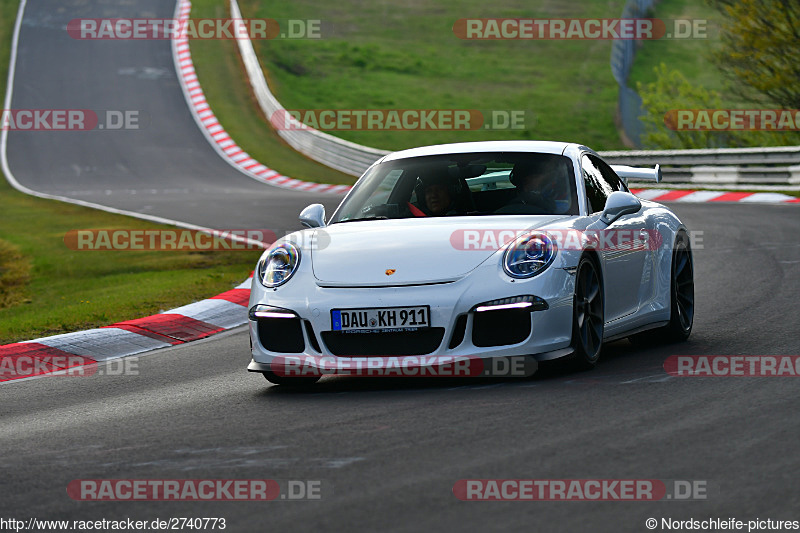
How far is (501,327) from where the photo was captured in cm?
656

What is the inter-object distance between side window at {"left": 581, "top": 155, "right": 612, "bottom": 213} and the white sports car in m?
0.02

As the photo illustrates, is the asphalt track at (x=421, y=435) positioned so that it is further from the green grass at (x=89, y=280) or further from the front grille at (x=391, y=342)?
the green grass at (x=89, y=280)

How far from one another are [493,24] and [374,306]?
171 ft

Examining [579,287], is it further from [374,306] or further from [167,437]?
[167,437]

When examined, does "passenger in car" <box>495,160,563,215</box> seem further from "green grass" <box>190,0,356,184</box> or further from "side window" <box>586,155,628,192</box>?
"green grass" <box>190,0,356,184</box>

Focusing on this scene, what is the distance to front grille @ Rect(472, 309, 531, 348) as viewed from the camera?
6.54 metres

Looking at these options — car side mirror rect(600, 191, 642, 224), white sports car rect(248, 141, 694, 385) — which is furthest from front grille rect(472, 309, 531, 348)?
car side mirror rect(600, 191, 642, 224)

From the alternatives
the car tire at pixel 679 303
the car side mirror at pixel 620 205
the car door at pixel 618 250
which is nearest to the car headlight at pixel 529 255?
the car door at pixel 618 250

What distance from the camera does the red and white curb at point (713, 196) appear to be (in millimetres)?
20375

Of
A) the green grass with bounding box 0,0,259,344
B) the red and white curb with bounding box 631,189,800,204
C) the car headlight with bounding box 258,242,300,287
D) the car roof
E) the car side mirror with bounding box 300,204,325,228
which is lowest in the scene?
the red and white curb with bounding box 631,189,800,204

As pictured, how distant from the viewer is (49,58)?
45.1 m

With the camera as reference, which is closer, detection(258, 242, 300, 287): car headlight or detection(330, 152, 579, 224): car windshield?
detection(258, 242, 300, 287): car headlight

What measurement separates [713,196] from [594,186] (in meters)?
14.4

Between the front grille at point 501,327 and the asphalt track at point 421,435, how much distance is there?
0.25 meters
